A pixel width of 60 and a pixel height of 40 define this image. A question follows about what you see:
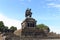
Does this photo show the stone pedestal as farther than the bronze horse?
No

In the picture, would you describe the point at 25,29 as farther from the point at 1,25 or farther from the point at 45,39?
the point at 1,25

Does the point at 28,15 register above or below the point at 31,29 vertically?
above

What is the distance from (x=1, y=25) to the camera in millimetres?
70812

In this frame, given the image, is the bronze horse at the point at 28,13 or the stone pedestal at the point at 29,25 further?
the bronze horse at the point at 28,13

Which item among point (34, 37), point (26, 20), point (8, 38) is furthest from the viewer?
point (26, 20)

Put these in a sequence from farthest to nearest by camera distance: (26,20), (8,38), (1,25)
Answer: (1,25)
(26,20)
(8,38)

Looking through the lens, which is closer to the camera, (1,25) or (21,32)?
(21,32)

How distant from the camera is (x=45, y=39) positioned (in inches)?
1779

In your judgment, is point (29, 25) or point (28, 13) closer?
point (28, 13)

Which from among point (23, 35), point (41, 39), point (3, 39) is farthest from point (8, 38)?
point (41, 39)

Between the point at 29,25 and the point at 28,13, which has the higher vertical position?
the point at 28,13

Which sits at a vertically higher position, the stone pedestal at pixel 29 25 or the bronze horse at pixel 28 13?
the bronze horse at pixel 28 13

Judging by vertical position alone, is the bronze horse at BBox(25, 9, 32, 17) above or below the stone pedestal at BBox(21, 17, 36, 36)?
above

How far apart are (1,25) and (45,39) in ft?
94.2
